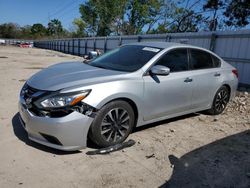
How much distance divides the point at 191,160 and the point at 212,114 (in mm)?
2453

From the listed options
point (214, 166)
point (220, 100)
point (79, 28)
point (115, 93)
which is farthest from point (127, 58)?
point (79, 28)

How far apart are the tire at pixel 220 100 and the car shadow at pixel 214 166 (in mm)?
1366

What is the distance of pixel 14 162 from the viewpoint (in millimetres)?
3191

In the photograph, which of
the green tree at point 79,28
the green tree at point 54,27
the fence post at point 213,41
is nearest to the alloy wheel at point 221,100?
the fence post at point 213,41

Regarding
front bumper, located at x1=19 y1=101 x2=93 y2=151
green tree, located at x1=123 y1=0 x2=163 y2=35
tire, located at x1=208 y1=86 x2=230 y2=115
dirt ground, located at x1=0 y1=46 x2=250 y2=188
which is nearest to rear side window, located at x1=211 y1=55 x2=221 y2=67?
tire, located at x1=208 y1=86 x2=230 y2=115

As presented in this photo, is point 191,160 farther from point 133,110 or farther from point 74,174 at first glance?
point 74,174

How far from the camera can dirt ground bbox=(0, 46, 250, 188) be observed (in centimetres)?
297

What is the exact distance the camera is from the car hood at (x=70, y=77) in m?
3.43

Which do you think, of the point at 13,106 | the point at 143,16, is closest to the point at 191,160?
the point at 13,106

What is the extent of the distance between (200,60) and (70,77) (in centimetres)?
277

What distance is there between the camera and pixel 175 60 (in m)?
4.61

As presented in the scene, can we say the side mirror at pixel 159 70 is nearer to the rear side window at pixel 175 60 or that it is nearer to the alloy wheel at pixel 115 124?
the rear side window at pixel 175 60

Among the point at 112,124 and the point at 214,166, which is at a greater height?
the point at 112,124

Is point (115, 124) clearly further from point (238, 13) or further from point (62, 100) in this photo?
point (238, 13)
